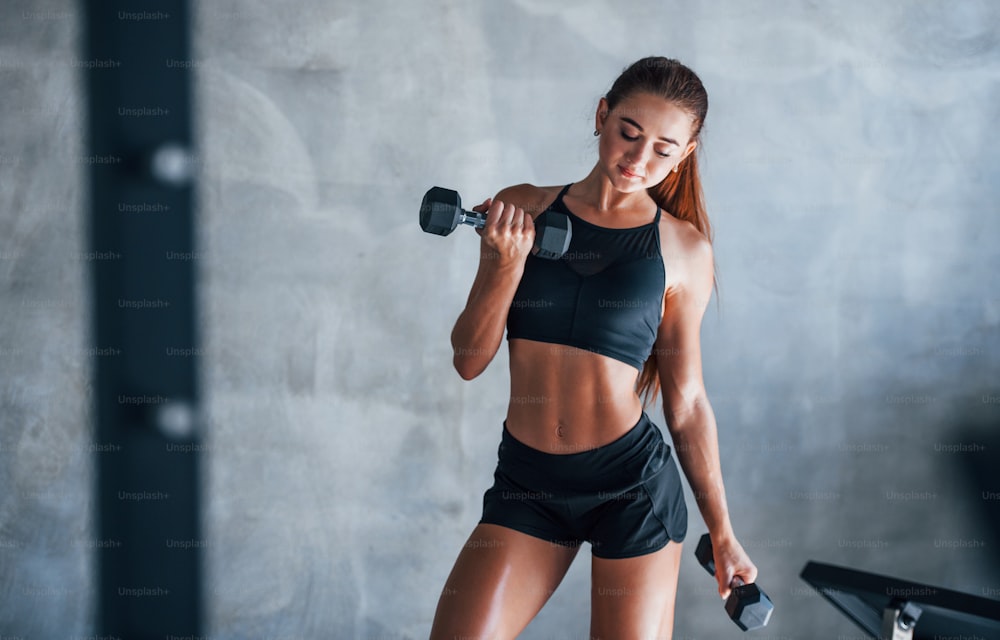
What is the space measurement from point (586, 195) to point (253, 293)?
1.33m

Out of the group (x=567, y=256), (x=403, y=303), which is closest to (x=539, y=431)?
(x=567, y=256)

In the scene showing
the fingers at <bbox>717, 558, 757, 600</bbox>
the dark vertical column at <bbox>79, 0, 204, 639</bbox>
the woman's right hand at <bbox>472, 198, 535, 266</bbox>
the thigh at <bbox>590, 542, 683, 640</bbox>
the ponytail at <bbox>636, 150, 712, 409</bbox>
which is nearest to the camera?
the woman's right hand at <bbox>472, 198, 535, 266</bbox>

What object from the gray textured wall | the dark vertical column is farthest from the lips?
the dark vertical column

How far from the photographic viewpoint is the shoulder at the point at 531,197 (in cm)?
178

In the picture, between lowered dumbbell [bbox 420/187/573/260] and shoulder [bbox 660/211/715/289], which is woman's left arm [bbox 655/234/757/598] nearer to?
shoulder [bbox 660/211/715/289]

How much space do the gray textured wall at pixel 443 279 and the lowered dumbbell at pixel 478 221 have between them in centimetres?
115

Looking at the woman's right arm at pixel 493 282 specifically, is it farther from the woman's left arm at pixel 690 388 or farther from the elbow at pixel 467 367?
the woman's left arm at pixel 690 388

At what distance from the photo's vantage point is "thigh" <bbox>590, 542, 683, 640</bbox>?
62.5 inches

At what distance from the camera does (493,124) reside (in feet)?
8.85

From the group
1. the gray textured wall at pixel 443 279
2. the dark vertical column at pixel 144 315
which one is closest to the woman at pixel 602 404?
the gray textured wall at pixel 443 279

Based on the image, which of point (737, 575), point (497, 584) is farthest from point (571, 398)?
point (737, 575)

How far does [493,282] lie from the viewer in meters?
1.59

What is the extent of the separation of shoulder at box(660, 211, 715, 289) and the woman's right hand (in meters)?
0.35

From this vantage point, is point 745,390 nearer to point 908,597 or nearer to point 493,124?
point 493,124
